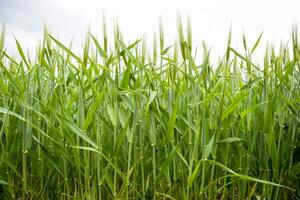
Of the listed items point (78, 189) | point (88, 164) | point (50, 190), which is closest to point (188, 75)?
point (88, 164)

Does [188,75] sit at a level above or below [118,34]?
below

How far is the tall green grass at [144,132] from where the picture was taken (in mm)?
1271

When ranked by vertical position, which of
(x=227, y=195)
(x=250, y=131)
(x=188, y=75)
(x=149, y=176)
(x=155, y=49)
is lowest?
(x=227, y=195)

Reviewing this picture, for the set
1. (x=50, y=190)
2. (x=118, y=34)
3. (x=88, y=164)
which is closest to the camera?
(x=88, y=164)

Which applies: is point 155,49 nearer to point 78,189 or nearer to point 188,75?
point 188,75

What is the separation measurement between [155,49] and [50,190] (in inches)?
24.8

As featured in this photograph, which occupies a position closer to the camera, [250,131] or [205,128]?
[205,128]

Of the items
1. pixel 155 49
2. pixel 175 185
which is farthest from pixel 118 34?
pixel 175 185

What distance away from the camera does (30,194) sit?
1.52 meters

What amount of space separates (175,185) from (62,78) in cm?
53

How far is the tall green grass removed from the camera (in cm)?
127

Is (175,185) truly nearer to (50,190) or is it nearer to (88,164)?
(88,164)

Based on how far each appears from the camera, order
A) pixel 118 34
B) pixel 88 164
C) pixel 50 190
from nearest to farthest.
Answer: pixel 88 164 < pixel 118 34 < pixel 50 190

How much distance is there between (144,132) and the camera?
4.39 ft
